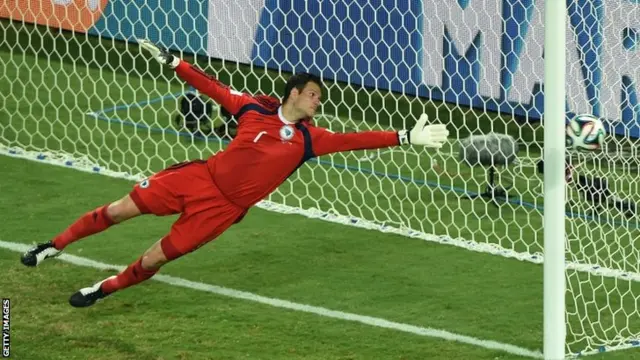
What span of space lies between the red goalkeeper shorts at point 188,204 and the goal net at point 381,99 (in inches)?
90.8

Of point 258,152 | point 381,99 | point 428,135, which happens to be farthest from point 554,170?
point 381,99

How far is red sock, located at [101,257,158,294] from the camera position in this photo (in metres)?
8.70

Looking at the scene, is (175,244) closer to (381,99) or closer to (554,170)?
(554,170)

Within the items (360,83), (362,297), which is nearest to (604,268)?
(362,297)

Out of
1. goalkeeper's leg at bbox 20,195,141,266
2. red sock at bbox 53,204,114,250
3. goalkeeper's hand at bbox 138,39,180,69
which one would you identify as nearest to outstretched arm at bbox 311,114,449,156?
goalkeeper's hand at bbox 138,39,180,69

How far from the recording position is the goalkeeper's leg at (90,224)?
348 inches

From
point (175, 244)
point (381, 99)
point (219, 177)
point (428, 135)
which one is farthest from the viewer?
point (381, 99)

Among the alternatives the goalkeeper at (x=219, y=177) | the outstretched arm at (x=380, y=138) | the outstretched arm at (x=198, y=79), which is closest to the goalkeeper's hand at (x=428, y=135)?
the outstretched arm at (x=380, y=138)

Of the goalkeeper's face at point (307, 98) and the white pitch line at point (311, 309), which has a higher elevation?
the goalkeeper's face at point (307, 98)

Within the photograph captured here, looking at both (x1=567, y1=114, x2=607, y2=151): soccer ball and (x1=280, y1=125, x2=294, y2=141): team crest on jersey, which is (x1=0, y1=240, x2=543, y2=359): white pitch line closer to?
(x1=280, y1=125, x2=294, y2=141): team crest on jersey

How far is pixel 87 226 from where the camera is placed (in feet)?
29.2

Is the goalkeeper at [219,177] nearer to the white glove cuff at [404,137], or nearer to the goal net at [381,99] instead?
the white glove cuff at [404,137]

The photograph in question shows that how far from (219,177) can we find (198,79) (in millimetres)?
567

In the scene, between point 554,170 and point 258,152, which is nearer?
point 554,170
